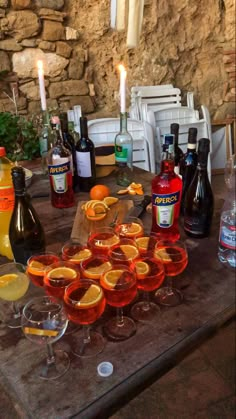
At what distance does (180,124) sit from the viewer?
2.57 metres

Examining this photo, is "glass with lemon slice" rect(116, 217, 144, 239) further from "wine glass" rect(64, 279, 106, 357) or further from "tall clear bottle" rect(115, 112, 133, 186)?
"tall clear bottle" rect(115, 112, 133, 186)

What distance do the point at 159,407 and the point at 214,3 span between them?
298cm

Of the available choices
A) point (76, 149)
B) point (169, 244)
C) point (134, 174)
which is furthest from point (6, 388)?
point (134, 174)

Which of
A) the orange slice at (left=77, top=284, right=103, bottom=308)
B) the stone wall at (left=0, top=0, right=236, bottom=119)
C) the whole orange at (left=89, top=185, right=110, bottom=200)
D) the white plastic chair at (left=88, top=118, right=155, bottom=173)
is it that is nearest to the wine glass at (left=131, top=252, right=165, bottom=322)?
the orange slice at (left=77, top=284, right=103, bottom=308)

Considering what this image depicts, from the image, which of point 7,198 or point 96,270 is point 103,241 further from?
point 7,198

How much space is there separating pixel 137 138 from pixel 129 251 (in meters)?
1.67

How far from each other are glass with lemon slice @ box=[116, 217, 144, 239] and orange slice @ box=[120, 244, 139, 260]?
0.25 ft

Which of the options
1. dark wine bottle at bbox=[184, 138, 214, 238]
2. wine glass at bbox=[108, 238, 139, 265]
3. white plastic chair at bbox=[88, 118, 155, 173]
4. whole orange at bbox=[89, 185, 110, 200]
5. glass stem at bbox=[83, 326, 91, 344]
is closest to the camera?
glass stem at bbox=[83, 326, 91, 344]

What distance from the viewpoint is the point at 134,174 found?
1.56 m

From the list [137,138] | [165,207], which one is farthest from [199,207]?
[137,138]

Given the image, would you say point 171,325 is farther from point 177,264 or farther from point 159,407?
point 159,407

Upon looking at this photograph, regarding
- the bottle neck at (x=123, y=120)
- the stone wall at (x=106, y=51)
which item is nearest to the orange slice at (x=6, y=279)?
the bottle neck at (x=123, y=120)

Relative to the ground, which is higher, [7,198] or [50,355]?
[7,198]

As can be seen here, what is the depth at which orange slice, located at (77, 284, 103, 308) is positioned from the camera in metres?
0.64
